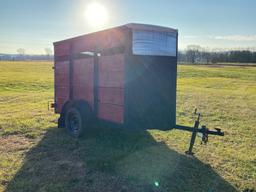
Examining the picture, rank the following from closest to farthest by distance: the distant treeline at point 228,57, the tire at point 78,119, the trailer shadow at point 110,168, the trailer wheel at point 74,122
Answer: the trailer shadow at point 110,168 < the tire at point 78,119 < the trailer wheel at point 74,122 < the distant treeline at point 228,57

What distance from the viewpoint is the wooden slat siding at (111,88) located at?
588 cm

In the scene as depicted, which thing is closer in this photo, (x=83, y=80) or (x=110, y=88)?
(x=110, y=88)

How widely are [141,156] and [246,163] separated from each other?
2256mm

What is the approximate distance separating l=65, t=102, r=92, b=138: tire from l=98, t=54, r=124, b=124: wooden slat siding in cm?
42

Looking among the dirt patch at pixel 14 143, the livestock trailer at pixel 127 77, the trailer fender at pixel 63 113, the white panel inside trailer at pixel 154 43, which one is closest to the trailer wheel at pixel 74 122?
the livestock trailer at pixel 127 77

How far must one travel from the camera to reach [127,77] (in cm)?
573

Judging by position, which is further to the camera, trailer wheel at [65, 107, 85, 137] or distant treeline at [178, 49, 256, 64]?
distant treeline at [178, 49, 256, 64]

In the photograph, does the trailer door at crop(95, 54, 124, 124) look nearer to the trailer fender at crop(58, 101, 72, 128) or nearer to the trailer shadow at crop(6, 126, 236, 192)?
the trailer shadow at crop(6, 126, 236, 192)

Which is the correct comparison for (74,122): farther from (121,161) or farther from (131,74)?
(131,74)

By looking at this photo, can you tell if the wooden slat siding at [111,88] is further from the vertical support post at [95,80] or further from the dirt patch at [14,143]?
the dirt patch at [14,143]

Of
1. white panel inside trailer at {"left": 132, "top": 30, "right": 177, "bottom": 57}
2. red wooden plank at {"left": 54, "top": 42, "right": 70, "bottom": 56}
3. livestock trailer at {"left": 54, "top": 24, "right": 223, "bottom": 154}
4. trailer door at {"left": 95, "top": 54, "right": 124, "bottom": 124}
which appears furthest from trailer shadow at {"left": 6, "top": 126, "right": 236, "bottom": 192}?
red wooden plank at {"left": 54, "top": 42, "right": 70, "bottom": 56}

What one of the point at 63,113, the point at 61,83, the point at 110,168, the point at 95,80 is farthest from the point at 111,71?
the point at 61,83

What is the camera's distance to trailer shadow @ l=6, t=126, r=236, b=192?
4.57 m

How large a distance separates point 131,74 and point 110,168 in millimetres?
1997
